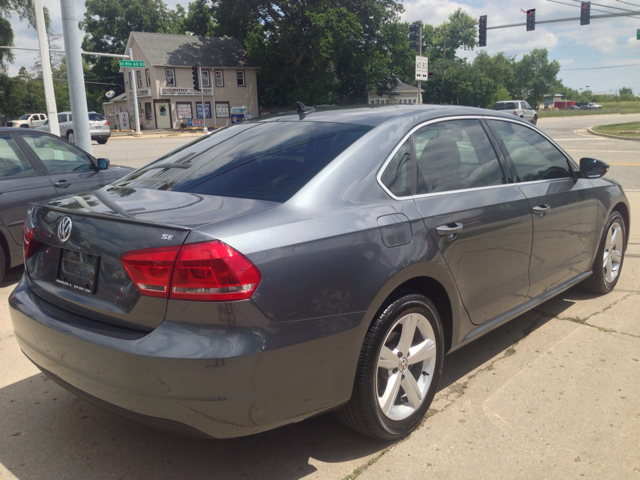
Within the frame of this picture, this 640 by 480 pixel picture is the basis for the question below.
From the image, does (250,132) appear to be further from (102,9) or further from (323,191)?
(102,9)

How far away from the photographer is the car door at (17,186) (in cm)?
552

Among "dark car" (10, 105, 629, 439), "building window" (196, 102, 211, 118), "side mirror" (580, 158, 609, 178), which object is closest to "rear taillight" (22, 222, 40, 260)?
"dark car" (10, 105, 629, 439)

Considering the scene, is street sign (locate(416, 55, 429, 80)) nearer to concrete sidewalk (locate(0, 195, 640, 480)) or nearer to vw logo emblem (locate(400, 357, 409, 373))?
concrete sidewalk (locate(0, 195, 640, 480))

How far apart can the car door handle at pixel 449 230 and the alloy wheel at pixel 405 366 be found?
0.46 metres

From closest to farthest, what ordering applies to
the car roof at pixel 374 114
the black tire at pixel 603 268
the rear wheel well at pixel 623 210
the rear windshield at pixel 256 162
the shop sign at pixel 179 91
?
the rear windshield at pixel 256 162 < the car roof at pixel 374 114 < the black tire at pixel 603 268 < the rear wheel well at pixel 623 210 < the shop sign at pixel 179 91

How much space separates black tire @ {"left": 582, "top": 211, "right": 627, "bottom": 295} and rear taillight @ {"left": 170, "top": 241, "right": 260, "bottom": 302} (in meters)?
3.75

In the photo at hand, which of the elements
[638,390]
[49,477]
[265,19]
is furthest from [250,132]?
[265,19]

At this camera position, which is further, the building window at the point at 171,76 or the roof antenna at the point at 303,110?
the building window at the point at 171,76

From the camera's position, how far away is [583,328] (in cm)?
445

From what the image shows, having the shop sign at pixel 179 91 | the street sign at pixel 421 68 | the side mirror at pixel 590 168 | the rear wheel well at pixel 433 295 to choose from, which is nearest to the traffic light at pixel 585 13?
the street sign at pixel 421 68

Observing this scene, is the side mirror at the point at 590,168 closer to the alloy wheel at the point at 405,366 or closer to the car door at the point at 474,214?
the car door at the point at 474,214

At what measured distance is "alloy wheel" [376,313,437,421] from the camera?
2.80 metres

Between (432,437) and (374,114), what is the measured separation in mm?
1825

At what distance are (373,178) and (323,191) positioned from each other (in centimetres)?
34
